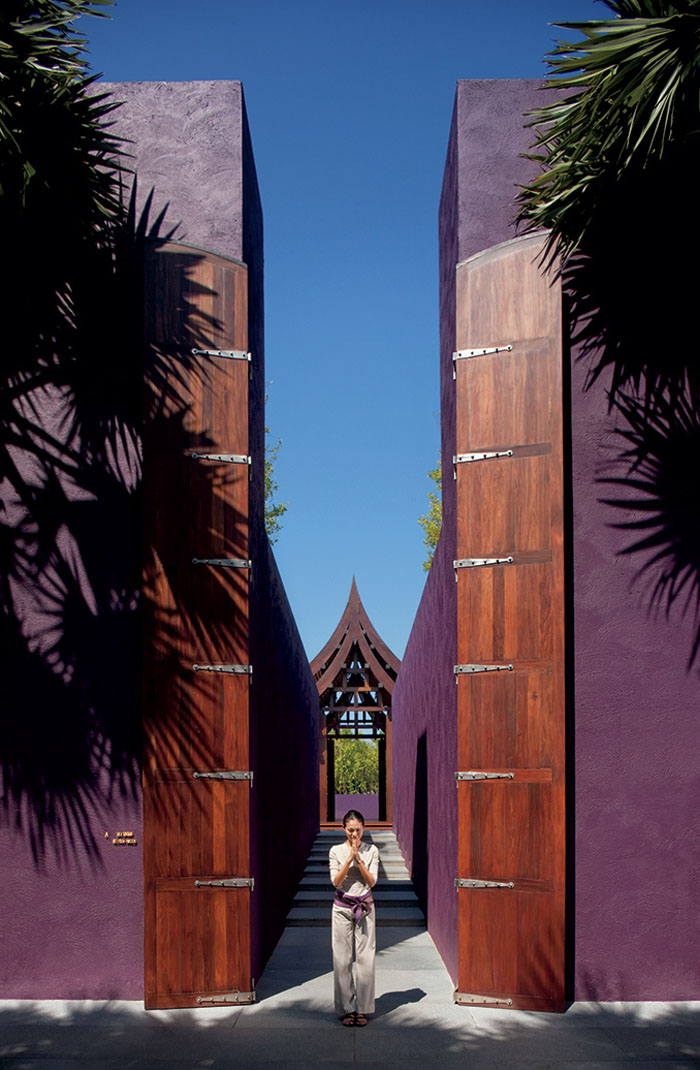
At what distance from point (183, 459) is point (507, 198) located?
273 centimetres

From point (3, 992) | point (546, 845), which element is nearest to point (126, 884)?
point (3, 992)

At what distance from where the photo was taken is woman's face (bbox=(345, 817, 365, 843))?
5504 millimetres

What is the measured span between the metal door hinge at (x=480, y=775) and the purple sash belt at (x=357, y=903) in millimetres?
879

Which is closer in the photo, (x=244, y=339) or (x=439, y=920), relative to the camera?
(x=244, y=339)

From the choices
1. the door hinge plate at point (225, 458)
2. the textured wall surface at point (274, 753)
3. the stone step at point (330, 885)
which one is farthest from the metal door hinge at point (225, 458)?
the stone step at point (330, 885)

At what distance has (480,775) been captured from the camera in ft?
18.3

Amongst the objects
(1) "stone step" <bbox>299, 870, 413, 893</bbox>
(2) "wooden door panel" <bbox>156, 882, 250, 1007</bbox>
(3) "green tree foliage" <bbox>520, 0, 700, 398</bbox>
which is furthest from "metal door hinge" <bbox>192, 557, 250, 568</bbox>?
(1) "stone step" <bbox>299, 870, 413, 893</bbox>

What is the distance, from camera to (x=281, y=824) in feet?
27.1

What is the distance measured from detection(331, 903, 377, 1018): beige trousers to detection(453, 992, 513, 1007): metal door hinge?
0.57 m

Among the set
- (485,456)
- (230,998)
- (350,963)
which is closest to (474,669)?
(485,456)

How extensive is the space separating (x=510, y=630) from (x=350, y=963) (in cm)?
211

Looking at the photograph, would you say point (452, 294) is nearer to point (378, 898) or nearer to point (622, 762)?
point (622, 762)

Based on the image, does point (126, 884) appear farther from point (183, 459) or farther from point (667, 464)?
point (667, 464)

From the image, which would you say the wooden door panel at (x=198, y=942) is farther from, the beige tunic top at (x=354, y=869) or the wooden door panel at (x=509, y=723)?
the wooden door panel at (x=509, y=723)
